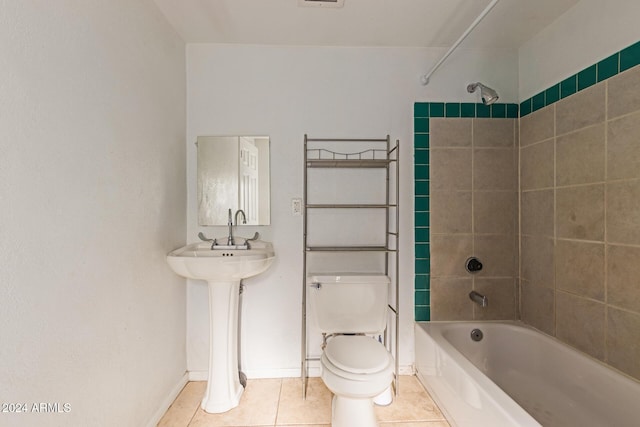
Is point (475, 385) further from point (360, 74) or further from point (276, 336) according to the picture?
point (360, 74)

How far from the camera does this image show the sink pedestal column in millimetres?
1584

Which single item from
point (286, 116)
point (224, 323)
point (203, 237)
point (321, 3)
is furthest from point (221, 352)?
point (321, 3)

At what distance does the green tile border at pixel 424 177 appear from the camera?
6.27 feet

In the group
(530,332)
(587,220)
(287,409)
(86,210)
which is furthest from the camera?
(530,332)

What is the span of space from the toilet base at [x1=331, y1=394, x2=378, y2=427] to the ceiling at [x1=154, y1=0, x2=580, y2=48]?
1997 mm

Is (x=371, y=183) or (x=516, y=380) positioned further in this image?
(x=371, y=183)

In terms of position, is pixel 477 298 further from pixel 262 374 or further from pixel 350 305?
pixel 262 374

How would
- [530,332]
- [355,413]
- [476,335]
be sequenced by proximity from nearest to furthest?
[355,413] → [530,332] → [476,335]

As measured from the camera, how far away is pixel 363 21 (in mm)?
1643

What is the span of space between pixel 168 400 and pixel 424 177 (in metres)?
2.06

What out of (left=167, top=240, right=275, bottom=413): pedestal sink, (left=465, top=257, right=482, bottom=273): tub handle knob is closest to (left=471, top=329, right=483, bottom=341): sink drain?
(left=465, top=257, right=482, bottom=273): tub handle knob

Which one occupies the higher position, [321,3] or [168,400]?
[321,3]

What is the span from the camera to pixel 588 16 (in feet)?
4.82

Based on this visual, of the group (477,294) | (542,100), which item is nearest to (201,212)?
(477,294)
